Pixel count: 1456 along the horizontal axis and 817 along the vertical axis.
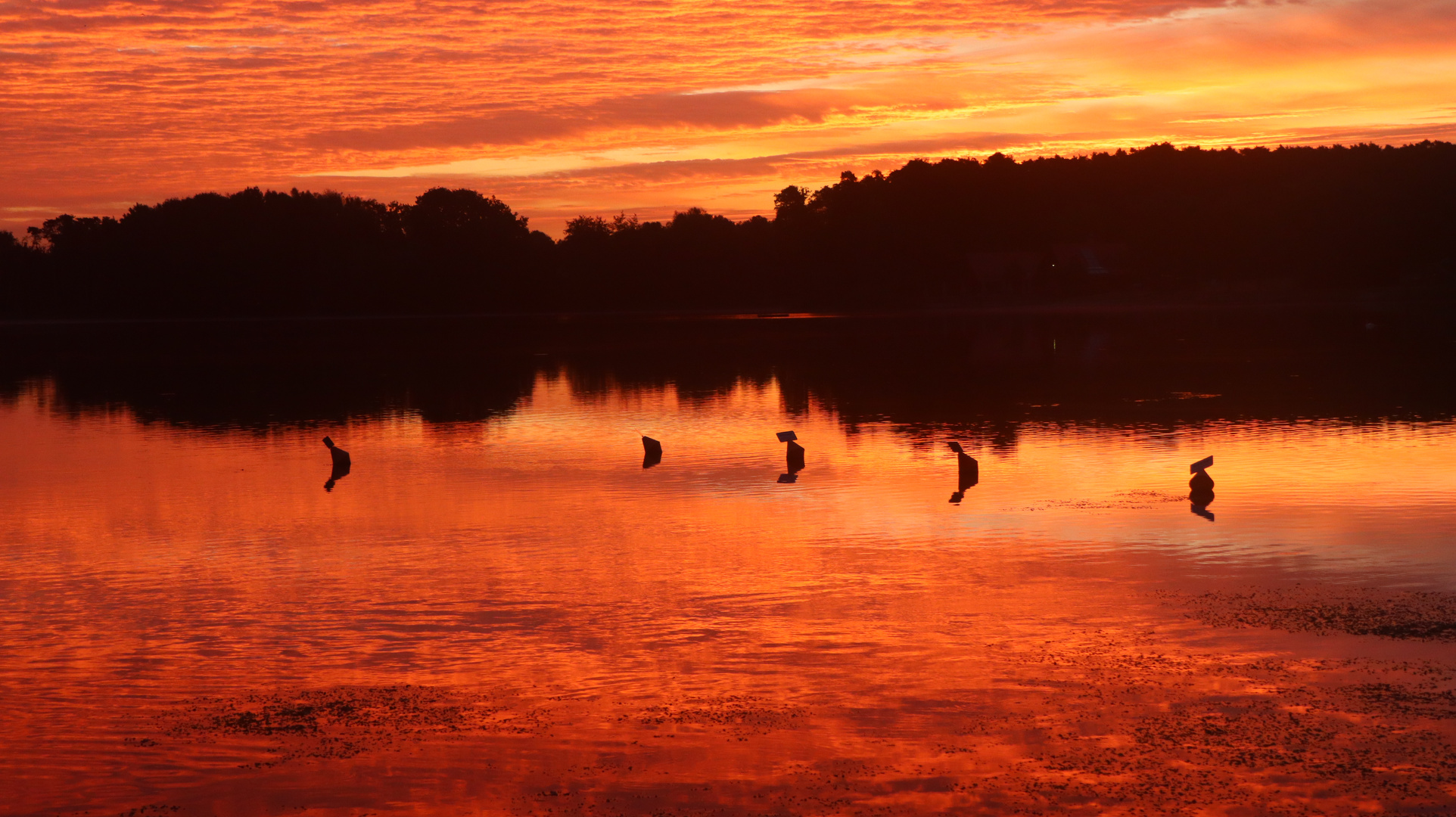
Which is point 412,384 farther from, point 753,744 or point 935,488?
point 753,744

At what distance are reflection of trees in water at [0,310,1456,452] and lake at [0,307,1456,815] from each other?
45.5 inches

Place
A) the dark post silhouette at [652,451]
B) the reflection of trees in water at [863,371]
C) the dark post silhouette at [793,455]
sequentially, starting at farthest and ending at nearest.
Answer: the reflection of trees in water at [863,371] → the dark post silhouette at [652,451] → the dark post silhouette at [793,455]

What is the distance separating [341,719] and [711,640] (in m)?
3.72

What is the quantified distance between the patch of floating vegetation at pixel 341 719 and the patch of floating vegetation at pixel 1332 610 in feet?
23.6

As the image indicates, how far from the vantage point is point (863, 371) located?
166 feet

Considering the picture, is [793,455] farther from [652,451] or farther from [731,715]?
[731,715]

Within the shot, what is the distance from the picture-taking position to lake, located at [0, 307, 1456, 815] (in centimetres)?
959

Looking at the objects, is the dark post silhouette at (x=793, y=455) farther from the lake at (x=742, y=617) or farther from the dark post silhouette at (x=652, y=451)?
the dark post silhouette at (x=652, y=451)

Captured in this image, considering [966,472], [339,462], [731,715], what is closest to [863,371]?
[339,462]

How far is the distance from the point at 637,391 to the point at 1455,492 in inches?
1082

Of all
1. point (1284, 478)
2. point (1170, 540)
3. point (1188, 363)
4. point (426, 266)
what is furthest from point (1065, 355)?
point (426, 266)

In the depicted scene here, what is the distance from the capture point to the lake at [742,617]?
9594 mm

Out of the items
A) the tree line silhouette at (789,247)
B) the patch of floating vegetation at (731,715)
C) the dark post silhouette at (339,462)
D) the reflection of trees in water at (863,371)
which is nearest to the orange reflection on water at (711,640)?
the patch of floating vegetation at (731,715)

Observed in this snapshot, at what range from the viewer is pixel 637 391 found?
4391 cm
